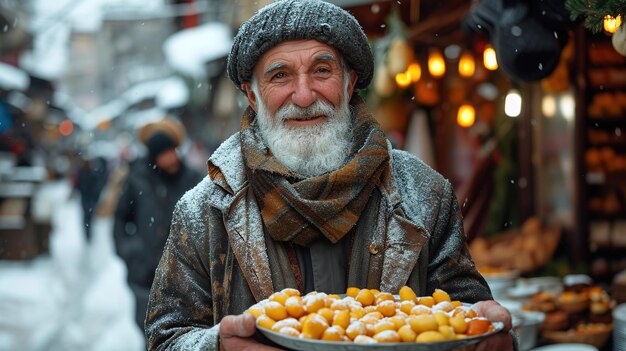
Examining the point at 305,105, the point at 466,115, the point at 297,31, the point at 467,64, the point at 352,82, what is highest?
the point at 467,64

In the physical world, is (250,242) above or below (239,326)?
above

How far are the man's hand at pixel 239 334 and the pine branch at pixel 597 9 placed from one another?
5.27 feet

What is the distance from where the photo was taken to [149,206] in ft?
21.5

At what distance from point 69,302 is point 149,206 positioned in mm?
4529

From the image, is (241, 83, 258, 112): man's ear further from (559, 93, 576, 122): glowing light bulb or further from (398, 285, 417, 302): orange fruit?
(559, 93, 576, 122): glowing light bulb

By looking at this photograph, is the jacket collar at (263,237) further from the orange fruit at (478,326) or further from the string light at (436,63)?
the string light at (436,63)

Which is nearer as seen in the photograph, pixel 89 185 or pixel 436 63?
pixel 436 63

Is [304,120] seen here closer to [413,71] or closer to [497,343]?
[497,343]

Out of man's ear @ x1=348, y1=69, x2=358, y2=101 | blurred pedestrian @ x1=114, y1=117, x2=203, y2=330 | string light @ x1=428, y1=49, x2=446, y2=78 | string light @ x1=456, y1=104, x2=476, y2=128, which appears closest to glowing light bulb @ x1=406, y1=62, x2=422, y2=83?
string light @ x1=428, y1=49, x2=446, y2=78

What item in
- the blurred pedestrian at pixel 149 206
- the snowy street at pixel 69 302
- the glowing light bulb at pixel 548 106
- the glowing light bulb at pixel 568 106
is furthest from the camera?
the glowing light bulb at pixel 548 106

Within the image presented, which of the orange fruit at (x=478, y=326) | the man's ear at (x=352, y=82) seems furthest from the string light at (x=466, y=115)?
the orange fruit at (x=478, y=326)

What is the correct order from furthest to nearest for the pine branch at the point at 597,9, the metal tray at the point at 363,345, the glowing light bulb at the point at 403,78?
the glowing light bulb at the point at 403,78 < the pine branch at the point at 597,9 < the metal tray at the point at 363,345

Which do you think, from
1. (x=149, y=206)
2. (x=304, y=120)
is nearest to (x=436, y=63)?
(x=149, y=206)

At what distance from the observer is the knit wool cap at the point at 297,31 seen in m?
2.62
